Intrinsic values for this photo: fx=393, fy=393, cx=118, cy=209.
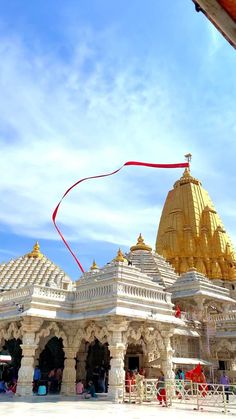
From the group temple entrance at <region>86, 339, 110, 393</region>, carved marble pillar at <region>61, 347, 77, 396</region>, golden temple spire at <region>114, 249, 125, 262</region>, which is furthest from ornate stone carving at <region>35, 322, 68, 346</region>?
golden temple spire at <region>114, 249, 125, 262</region>

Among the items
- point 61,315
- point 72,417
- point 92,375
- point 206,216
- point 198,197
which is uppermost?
point 198,197

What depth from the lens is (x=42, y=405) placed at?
13742 mm

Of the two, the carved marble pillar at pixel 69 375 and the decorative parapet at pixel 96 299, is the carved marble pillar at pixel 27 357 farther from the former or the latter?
the carved marble pillar at pixel 69 375

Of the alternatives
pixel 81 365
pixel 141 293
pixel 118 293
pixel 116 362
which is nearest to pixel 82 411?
pixel 116 362

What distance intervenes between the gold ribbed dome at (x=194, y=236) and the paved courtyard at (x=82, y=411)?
2681 cm

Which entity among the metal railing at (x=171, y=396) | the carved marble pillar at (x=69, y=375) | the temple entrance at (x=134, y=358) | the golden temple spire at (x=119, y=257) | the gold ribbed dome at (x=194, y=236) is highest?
the gold ribbed dome at (x=194, y=236)

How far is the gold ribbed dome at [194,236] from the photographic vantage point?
40.5m

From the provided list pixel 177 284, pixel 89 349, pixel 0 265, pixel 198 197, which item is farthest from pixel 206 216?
pixel 89 349

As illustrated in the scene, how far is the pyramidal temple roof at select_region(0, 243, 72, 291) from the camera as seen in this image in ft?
105

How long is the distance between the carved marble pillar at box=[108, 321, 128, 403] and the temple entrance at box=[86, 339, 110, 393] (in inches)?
232

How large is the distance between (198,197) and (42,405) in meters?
35.8

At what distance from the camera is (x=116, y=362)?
52.1 feet

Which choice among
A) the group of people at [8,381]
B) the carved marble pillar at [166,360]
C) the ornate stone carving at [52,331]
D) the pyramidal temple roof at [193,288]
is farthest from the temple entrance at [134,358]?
the pyramidal temple roof at [193,288]

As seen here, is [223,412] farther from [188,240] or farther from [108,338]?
[188,240]
